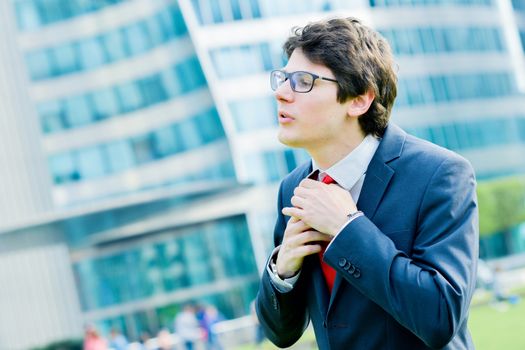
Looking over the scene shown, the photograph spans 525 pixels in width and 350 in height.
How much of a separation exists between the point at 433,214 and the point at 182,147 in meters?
Result: 45.2

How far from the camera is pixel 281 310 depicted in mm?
2793

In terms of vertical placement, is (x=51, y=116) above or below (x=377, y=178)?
below

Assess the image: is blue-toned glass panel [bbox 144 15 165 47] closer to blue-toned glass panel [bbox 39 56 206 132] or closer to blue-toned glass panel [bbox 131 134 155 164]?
blue-toned glass panel [bbox 39 56 206 132]

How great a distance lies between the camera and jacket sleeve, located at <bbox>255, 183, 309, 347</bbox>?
2781 millimetres

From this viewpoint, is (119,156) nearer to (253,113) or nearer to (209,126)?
(209,126)

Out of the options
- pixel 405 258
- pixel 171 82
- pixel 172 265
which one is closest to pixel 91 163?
pixel 171 82

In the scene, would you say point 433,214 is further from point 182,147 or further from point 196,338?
point 182,147

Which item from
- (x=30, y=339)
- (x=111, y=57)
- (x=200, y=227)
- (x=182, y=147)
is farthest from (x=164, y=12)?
(x=30, y=339)

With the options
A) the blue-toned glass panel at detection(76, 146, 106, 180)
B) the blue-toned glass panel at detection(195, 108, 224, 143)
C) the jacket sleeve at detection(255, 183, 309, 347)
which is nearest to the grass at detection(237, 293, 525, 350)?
the jacket sleeve at detection(255, 183, 309, 347)

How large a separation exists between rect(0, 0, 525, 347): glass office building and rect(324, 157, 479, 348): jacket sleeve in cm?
4208

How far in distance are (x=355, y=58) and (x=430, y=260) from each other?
0.64m

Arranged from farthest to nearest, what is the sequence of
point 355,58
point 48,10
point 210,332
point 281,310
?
point 48,10 → point 210,332 → point 281,310 → point 355,58

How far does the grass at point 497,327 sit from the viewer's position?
568 inches

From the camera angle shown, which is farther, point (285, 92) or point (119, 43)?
point (119, 43)
